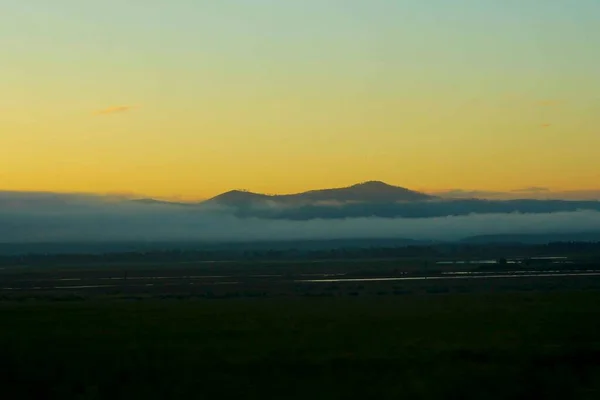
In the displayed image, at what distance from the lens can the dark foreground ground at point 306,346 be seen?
14617 mm

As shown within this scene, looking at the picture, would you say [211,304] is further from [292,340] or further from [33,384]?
[33,384]

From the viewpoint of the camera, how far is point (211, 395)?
46.8ft

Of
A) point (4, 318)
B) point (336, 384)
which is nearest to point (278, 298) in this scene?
point (4, 318)

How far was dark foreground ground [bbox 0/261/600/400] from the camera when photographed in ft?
48.0

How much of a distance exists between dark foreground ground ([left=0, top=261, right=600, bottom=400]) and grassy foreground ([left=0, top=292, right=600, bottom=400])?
4cm

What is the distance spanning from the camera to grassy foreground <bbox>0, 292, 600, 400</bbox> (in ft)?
47.7

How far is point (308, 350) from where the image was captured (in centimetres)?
2250

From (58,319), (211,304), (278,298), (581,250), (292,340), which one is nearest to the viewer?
(292,340)

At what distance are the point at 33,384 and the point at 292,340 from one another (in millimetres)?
10996

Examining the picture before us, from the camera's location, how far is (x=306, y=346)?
76.9 feet

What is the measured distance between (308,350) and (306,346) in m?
0.94

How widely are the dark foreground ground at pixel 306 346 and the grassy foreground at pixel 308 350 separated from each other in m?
0.04

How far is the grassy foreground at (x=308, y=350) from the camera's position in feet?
47.7

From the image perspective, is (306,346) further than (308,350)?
Yes
